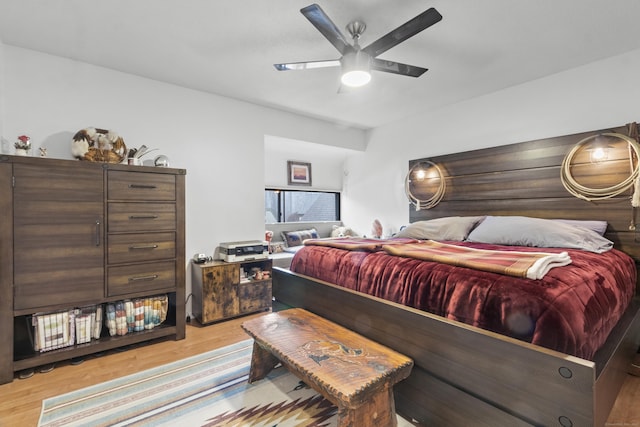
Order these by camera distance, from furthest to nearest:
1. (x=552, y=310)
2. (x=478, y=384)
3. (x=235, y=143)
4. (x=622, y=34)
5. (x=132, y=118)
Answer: (x=235, y=143), (x=132, y=118), (x=622, y=34), (x=478, y=384), (x=552, y=310)

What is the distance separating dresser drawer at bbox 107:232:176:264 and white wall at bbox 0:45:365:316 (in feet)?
1.81

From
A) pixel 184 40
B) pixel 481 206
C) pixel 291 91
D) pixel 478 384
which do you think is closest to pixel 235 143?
pixel 291 91

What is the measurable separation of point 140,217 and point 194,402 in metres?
1.54

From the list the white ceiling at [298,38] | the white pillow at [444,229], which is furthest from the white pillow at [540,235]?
the white ceiling at [298,38]

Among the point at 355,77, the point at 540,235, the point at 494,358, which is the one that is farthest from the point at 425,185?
the point at 494,358

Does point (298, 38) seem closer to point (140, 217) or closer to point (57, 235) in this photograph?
point (140, 217)

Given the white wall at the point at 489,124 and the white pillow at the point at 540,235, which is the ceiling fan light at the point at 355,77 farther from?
the white wall at the point at 489,124

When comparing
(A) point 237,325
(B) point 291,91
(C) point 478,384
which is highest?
(B) point 291,91

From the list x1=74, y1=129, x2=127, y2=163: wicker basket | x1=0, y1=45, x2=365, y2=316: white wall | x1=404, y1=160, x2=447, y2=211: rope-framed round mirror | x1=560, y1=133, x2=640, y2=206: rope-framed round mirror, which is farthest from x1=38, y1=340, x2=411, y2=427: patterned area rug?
x1=404, y1=160, x2=447, y2=211: rope-framed round mirror

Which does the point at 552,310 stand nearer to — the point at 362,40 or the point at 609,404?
the point at 609,404

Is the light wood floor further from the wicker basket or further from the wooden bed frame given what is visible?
the wicker basket

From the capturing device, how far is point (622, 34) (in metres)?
2.30

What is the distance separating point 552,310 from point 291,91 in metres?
2.99

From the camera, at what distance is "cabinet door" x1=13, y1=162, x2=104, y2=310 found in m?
2.09
